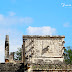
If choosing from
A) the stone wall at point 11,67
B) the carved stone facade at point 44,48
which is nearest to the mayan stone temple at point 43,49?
the carved stone facade at point 44,48

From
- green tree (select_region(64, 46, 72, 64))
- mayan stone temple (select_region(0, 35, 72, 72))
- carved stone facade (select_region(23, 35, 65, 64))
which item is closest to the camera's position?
mayan stone temple (select_region(0, 35, 72, 72))

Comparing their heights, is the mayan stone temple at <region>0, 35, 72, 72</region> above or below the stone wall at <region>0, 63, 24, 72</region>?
above

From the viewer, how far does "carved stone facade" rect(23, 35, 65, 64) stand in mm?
21062

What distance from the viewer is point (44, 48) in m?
21.4

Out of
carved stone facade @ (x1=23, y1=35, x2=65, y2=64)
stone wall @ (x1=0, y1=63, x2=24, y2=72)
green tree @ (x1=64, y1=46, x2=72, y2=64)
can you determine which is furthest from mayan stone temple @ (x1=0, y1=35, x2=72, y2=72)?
green tree @ (x1=64, y1=46, x2=72, y2=64)

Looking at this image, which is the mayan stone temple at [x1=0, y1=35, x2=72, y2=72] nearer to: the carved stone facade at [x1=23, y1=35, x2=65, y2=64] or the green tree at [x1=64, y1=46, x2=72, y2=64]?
the carved stone facade at [x1=23, y1=35, x2=65, y2=64]

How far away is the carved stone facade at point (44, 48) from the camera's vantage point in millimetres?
21062

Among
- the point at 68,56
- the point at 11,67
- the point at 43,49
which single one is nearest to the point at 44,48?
the point at 43,49

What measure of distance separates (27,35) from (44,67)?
575 cm

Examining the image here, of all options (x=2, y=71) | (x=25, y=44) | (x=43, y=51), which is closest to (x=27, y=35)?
(x=25, y=44)

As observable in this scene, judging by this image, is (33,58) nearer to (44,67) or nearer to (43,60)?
(43,60)

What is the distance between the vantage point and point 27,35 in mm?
21500

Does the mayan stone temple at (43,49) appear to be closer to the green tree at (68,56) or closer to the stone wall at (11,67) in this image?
the stone wall at (11,67)

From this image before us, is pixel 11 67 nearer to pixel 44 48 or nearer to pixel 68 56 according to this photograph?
pixel 44 48
